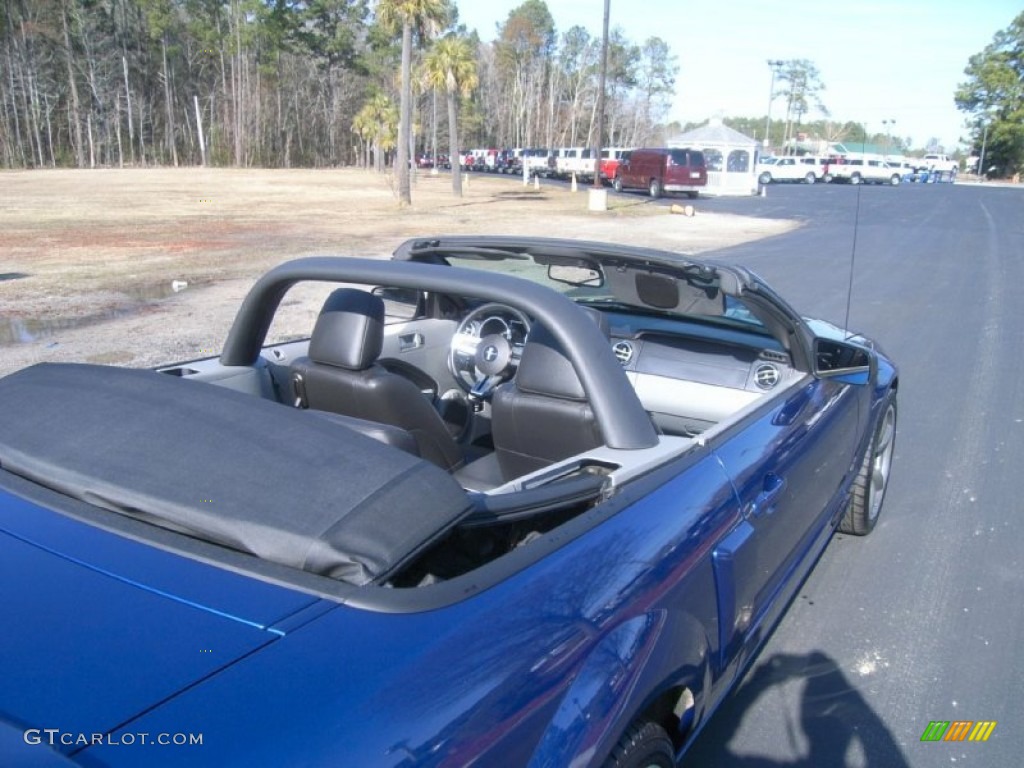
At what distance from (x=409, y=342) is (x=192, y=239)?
16228 millimetres

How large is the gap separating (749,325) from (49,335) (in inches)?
308

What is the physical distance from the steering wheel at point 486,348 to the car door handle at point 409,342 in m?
0.18

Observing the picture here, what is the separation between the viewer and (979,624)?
11.0ft

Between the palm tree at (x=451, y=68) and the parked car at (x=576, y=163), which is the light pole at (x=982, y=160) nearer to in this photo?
the parked car at (x=576, y=163)

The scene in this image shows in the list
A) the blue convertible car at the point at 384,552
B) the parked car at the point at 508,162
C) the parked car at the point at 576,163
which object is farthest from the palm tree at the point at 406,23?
the parked car at the point at 508,162

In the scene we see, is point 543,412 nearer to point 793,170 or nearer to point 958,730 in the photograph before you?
point 958,730

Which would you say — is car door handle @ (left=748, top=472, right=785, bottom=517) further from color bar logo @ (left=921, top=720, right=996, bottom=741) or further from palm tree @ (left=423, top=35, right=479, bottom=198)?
palm tree @ (left=423, top=35, right=479, bottom=198)

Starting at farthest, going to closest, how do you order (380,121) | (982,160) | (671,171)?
(982,160), (380,121), (671,171)

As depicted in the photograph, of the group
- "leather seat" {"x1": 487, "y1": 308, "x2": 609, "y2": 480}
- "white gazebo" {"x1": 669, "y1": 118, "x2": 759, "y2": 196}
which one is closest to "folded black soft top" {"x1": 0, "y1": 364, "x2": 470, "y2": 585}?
"leather seat" {"x1": 487, "y1": 308, "x2": 609, "y2": 480}

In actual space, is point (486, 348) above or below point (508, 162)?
below

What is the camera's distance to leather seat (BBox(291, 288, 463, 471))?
2.65 metres

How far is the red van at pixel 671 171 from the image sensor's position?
35156mm

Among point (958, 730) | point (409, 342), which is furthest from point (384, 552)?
point (409, 342)

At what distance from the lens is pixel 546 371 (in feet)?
8.07
